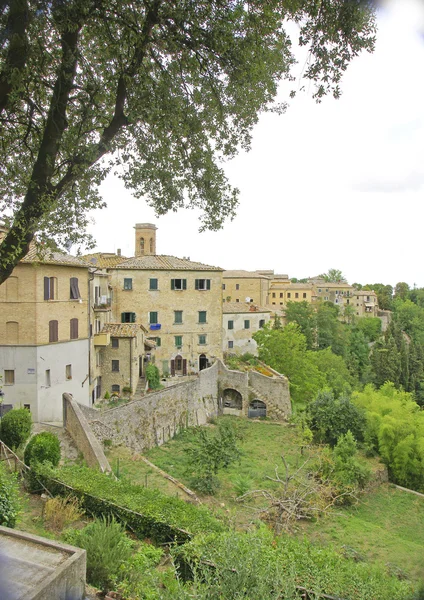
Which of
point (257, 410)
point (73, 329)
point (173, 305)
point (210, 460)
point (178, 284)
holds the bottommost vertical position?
point (257, 410)

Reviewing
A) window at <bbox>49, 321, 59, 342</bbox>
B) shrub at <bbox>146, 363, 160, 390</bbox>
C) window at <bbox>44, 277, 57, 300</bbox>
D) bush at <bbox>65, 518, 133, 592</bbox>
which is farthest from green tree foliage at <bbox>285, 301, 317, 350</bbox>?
bush at <bbox>65, 518, 133, 592</bbox>

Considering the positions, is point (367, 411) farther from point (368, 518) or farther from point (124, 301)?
point (124, 301)

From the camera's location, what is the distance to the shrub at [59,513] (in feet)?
30.1

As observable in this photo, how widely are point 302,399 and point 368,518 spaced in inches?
734

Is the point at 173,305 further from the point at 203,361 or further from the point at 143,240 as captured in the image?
the point at 143,240

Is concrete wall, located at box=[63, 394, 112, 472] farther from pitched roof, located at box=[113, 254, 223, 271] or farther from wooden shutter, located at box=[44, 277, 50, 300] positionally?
pitched roof, located at box=[113, 254, 223, 271]

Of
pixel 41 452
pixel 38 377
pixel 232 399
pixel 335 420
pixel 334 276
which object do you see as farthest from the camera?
pixel 334 276

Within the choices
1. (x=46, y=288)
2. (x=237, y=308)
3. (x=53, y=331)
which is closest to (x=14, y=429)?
(x=53, y=331)

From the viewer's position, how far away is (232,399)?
31484mm

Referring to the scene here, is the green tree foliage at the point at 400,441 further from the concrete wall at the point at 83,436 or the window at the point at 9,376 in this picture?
the window at the point at 9,376

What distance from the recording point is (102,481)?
10.8 metres

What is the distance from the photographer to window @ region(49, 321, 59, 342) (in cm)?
2008

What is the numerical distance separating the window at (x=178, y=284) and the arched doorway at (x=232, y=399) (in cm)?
860

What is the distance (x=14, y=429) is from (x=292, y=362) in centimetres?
2757
